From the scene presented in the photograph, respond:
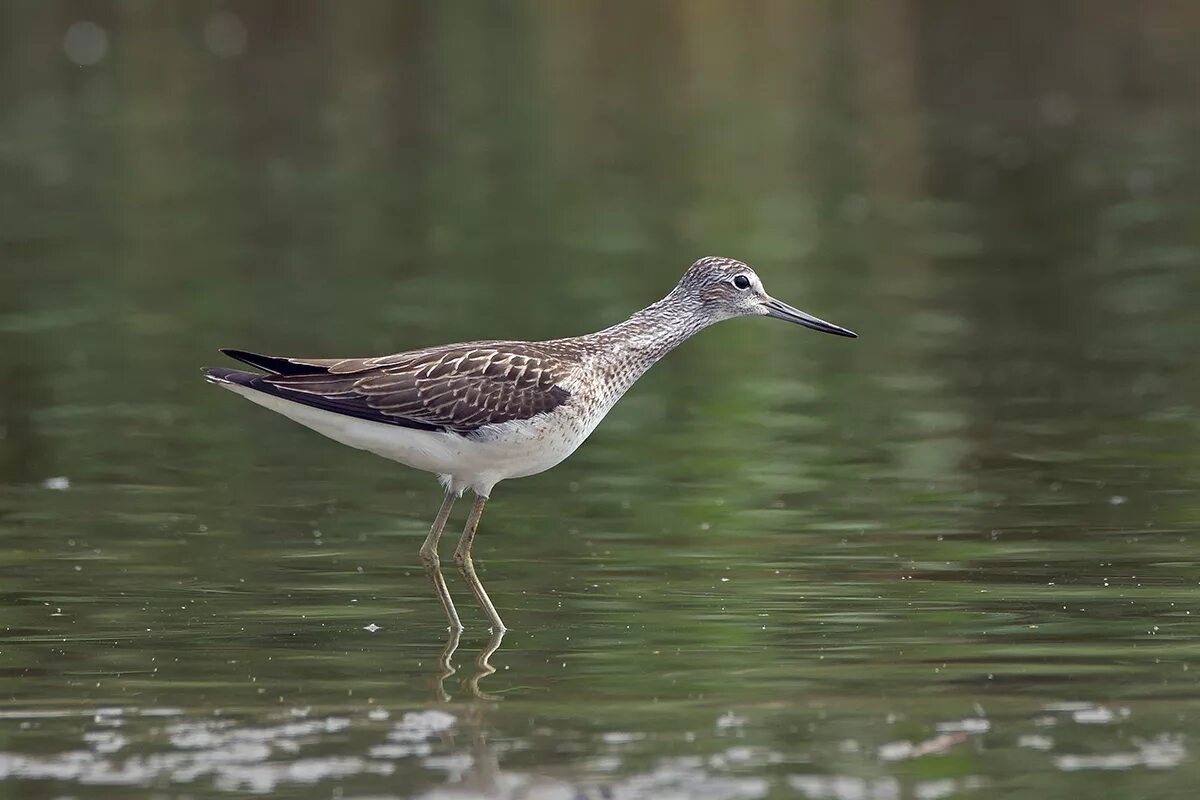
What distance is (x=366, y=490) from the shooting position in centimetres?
1289

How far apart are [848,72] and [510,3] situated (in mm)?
6581

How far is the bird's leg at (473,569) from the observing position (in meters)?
9.62

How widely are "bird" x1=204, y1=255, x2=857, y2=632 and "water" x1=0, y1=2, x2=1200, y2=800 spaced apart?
599 mm

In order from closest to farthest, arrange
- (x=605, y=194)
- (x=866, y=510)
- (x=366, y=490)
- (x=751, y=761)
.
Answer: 1. (x=751, y=761)
2. (x=866, y=510)
3. (x=366, y=490)
4. (x=605, y=194)

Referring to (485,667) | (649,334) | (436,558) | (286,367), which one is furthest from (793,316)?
(485,667)

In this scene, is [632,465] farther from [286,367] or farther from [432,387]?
[286,367]

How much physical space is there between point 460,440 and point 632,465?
3586 millimetres

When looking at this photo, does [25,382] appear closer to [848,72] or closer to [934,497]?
[934,497]

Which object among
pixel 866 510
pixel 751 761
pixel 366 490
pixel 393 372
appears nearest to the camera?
pixel 751 761

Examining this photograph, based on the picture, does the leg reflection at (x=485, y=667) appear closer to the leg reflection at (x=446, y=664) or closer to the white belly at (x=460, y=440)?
the leg reflection at (x=446, y=664)

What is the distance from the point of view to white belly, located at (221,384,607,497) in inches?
390

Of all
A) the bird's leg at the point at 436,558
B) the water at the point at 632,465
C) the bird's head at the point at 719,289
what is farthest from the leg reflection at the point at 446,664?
the bird's head at the point at 719,289

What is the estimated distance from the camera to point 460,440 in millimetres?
9906

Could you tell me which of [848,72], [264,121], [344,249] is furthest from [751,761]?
[848,72]
